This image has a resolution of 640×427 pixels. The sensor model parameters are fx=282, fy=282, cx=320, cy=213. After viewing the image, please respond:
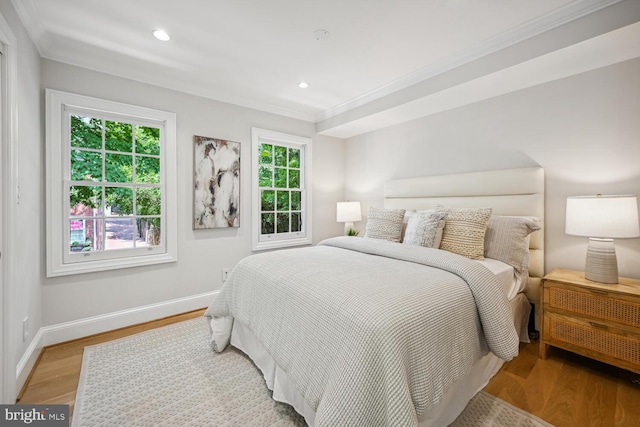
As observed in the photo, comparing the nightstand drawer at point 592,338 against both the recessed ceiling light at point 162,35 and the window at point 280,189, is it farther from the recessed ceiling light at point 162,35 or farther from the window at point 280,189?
the recessed ceiling light at point 162,35

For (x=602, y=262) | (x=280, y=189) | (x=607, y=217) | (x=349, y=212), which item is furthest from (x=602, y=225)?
(x=280, y=189)

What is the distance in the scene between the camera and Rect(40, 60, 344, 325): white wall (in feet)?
7.98

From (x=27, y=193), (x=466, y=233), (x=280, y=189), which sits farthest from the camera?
(x=280, y=189)

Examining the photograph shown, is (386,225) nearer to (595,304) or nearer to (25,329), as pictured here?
(595,304)

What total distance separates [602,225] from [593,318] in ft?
2.10

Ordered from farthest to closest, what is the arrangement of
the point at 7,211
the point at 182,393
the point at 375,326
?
the point at 182,393, the point at 7,211, the point at 375,326

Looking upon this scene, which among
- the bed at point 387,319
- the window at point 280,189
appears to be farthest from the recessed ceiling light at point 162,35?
the bed at point 387,319

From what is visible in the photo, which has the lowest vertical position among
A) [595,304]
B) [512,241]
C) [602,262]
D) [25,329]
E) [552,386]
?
[552,386]

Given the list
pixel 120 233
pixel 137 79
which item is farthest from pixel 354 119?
pixel 120 233

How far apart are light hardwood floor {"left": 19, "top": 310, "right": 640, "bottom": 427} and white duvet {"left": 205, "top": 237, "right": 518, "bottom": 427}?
0.51m

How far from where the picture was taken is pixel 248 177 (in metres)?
3.50

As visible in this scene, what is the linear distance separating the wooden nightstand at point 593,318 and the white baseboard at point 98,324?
3.20 meters

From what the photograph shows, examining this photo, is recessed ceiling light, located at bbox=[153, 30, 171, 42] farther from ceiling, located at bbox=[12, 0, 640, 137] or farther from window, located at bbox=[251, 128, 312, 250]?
window, located at bbox=[251, 128, 312, 250]

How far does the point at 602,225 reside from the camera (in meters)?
1.88
